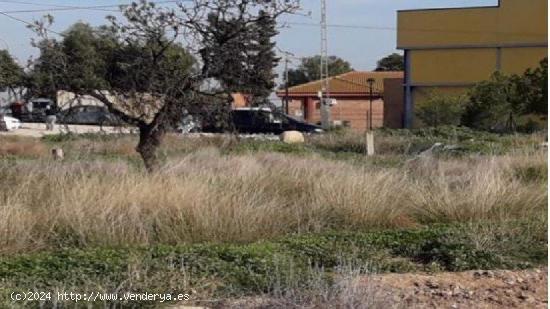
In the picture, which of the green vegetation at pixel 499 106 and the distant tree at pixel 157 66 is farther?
the green vegetation at pixel 499 106

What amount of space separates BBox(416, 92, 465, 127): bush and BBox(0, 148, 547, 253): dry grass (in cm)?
3252

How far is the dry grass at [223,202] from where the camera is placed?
792 cm

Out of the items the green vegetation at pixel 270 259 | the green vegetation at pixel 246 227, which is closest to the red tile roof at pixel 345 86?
the green vegetation at pixel 246 227

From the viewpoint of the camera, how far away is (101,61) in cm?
1180

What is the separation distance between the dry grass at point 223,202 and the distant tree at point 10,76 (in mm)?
1369

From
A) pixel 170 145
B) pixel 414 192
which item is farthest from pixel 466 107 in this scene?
pixel 414 192

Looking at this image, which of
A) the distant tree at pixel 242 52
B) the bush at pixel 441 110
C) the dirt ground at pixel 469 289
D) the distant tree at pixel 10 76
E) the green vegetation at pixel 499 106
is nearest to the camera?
the dirt ground at pixel 469 289

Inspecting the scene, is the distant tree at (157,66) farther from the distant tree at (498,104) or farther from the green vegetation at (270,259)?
the distant tree at (498,104)

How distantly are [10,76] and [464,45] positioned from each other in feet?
144

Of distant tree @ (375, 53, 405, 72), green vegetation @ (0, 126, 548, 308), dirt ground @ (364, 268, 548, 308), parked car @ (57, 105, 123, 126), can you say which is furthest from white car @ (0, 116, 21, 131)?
distant tree @ (375, 53, 405, 72)

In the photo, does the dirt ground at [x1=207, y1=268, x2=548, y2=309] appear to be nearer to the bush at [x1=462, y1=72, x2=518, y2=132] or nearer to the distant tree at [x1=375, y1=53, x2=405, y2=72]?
the bush at [x1=462, y1=72, x2=518, y2=132]

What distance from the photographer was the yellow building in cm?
5341

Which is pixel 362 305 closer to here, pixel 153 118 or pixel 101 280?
pixel 101 280

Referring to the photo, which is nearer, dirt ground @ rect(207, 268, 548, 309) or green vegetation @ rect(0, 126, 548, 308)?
dirt ground @ rect(207, 268, 548, 309)
